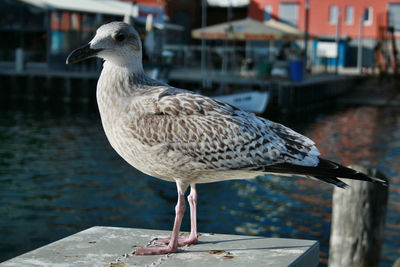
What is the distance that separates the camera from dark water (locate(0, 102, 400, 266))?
13.8 m

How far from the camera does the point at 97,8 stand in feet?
127

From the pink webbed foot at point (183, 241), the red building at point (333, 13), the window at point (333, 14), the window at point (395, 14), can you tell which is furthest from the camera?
the window at point (333, 14)

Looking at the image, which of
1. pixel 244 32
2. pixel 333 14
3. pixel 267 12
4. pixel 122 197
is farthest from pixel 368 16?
pixel 122 197

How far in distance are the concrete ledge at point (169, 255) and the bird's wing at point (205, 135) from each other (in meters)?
0.61

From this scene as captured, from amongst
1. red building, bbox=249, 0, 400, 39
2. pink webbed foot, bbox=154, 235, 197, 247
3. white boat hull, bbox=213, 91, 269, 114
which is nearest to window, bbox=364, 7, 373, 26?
red building, bbox=249, 0, 400, 39

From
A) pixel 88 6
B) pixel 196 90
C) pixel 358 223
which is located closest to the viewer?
pixel 358 223

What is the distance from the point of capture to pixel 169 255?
182 inches

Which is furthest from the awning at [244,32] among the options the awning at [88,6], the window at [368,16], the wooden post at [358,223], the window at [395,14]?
the wooden post at [358,223]

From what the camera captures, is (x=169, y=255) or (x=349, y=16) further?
(x=349, y=16)

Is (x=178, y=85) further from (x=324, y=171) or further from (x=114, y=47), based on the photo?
(x=324, y=171)

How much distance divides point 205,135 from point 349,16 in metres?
56.4

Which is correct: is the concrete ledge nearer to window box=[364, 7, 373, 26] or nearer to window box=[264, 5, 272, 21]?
window box=[364, 7, 373, 26]

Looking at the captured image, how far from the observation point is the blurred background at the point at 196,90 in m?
14.7

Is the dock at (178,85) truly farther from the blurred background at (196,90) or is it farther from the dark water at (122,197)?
the dark water at (122,197)
